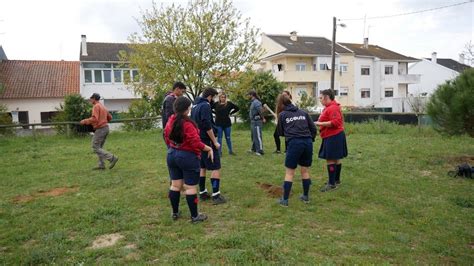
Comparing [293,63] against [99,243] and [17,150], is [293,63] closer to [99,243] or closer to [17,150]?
[17,150]

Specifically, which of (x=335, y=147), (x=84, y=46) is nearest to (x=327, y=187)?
(x=335, y=147)

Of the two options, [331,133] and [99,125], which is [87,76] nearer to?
[99,125]

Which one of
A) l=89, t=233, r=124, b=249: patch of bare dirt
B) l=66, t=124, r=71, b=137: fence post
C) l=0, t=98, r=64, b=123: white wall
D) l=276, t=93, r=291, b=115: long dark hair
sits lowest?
l=89, t=233, r=124, b=249: patch of bare dirt

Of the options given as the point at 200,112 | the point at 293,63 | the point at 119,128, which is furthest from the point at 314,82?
the point at 200,112

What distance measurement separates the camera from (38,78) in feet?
107

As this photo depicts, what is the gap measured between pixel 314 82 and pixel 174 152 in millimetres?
36296

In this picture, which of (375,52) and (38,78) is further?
(375,52)

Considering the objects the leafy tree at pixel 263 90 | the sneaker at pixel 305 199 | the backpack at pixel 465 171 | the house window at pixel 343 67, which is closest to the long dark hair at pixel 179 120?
the sneaker at pixel 305 199

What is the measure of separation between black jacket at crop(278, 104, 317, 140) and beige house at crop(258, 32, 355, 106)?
31.7 metres

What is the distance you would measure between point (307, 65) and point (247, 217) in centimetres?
3627

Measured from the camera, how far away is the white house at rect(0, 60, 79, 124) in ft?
101

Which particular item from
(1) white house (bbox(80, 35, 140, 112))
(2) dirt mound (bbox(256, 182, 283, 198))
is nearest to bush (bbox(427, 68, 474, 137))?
(2) dirt mound (bbox(256, 182, 283, 198))

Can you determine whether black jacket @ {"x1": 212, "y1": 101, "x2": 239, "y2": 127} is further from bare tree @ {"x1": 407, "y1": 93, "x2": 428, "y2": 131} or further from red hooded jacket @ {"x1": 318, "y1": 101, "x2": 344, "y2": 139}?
bare tree @ {"x1": 407, "y1": 93, "x2": 428, "y2": 131}

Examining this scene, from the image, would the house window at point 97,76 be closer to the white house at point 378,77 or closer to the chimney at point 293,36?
the chimney at point 293,36
